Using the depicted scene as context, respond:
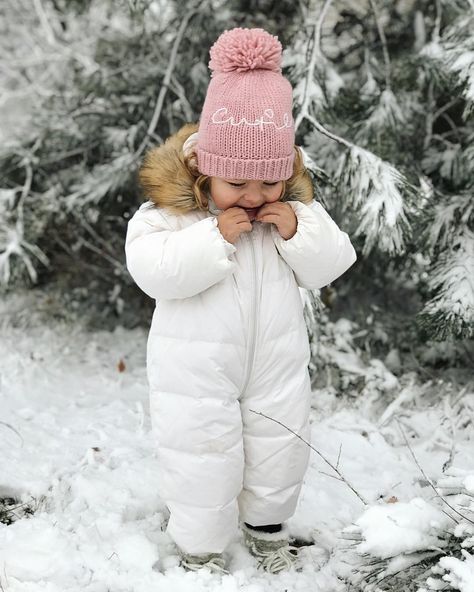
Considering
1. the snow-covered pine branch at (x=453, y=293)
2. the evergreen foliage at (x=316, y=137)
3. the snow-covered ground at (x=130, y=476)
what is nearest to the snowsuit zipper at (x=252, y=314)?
the snow-covered ground at (x=130, y=476)

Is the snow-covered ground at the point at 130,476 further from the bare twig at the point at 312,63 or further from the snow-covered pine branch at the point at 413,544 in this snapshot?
the bare twig at the point at 312,63

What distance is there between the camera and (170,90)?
13.6 feet

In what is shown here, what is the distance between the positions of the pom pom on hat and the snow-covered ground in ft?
4.10

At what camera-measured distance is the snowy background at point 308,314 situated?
86.3 inches

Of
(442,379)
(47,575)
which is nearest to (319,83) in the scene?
(442,379)

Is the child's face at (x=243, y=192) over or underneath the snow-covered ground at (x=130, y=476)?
A: over

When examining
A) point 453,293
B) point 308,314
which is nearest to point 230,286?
point 308,314

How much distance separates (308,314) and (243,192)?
88 cm

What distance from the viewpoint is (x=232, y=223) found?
195 cm

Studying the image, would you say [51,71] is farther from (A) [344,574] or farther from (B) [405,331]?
(A) [344,574]

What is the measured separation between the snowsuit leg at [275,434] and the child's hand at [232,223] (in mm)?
369

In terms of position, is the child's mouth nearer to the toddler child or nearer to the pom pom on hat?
the toddler child

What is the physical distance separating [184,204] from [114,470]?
4.22ft

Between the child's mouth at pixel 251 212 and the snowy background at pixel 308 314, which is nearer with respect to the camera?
the child's mouth at pixel 251 212
